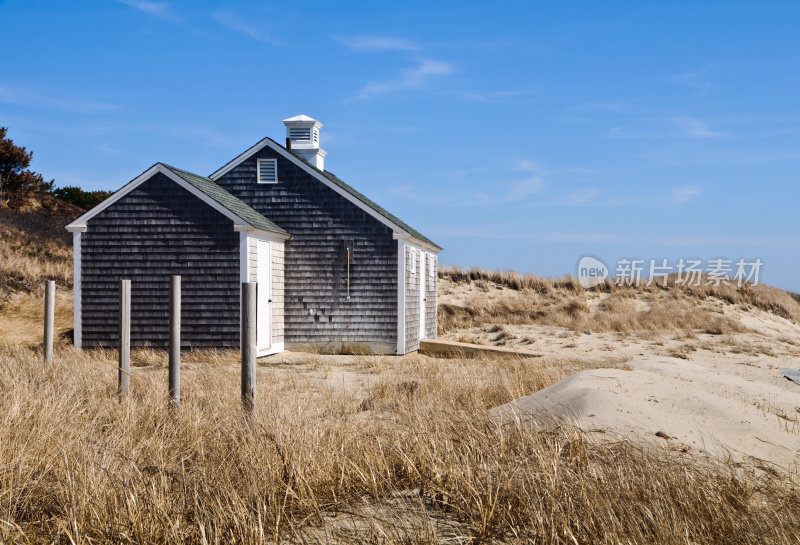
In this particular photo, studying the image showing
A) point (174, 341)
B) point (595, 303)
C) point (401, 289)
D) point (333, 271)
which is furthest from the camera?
point (595, 303)

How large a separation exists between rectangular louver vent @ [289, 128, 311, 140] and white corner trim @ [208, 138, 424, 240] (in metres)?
2.42

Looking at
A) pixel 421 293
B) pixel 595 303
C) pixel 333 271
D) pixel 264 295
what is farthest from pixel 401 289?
pixel 595 303

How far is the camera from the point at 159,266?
1753cm

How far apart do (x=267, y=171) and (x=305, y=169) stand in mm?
1207

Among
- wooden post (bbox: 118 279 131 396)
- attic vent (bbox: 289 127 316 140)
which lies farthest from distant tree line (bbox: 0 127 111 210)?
wooden post (bbox: 118 279 131 396)

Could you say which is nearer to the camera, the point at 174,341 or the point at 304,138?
the point at 174,341

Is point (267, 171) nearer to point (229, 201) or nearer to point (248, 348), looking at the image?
point (229, 201)

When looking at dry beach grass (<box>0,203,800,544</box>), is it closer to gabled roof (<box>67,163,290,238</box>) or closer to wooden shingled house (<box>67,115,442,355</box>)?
wooden shingled house (<box>67,115,442,355</box>)

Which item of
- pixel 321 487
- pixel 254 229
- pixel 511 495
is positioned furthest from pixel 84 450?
pixel 254 229

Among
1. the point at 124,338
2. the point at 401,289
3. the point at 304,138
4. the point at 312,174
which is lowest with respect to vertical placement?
the point at 124,338

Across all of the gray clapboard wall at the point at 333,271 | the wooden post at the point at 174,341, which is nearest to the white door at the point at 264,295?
the gray clapboard wall at the point at 333,271

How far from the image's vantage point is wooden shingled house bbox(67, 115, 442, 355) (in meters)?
17.4

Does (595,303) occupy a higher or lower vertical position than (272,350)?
higher

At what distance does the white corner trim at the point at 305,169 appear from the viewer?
62.5ft
